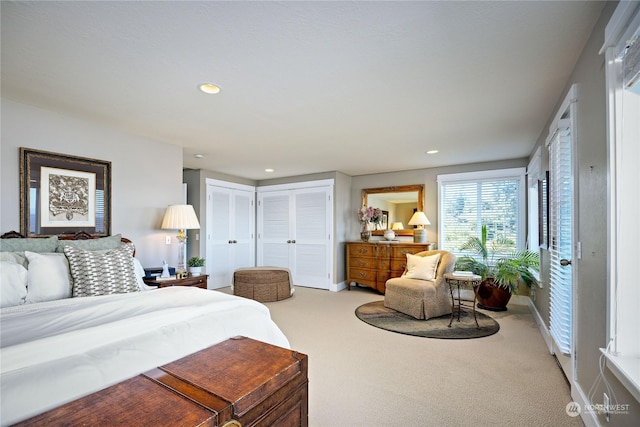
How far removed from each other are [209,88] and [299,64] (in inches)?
32.7

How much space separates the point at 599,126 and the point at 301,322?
11.3 feet

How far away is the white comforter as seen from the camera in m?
1.07

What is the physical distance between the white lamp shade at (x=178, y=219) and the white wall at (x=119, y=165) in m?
0.22

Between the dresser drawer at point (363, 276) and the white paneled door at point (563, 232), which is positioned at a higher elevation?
the white paneled door at point (563, 232)

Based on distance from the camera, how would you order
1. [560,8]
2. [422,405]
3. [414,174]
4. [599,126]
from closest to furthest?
[560,8], [599,126], [422,405], [414,174]

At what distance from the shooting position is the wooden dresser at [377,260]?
5379 millimetres

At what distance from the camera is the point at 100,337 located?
1.40 meters

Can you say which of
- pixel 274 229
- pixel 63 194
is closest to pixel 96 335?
pixel 63 194

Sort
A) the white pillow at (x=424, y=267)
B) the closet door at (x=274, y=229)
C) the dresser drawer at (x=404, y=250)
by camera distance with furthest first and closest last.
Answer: the closet door at (x=274, y=229)
the dresser drawer at (x=404, y=250)
the white pillow at (x=424, y=267)

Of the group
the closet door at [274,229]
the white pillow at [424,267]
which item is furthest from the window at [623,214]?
the closet door at [274,229]

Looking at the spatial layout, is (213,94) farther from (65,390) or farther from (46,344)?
(65,390)

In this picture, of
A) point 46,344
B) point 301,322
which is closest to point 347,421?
point 46,344

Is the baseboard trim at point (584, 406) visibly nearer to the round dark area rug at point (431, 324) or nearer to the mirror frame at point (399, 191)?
the round dark area rug at point (431, 324)

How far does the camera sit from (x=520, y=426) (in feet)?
6.11
